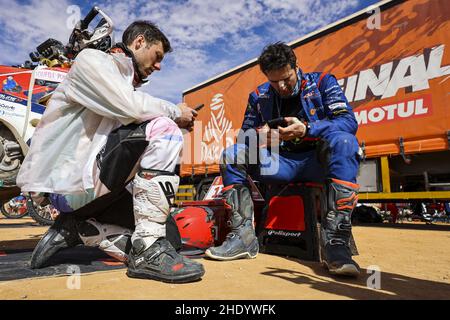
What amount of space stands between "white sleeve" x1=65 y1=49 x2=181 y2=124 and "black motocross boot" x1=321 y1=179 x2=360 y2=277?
121 cm

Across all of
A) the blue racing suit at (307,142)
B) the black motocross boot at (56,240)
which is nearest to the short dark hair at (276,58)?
the blue racing suit at (307,142)

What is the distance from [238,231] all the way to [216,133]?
6310mm

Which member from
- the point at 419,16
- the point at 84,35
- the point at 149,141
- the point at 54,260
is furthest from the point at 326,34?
the point at 54,260

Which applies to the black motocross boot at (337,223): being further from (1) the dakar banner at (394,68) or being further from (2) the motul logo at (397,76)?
(2) the motul logo at (397,76)

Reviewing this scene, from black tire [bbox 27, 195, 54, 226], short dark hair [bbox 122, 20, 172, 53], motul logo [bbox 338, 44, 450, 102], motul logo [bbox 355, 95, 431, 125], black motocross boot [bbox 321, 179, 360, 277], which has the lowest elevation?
black tire [bbox 27, 195, 54, 226]

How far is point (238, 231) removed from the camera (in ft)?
7.64

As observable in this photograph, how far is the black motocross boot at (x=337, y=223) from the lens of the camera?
1.86 m

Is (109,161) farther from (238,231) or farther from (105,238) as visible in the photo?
(238,231)

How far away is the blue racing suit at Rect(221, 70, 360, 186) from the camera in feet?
7.34

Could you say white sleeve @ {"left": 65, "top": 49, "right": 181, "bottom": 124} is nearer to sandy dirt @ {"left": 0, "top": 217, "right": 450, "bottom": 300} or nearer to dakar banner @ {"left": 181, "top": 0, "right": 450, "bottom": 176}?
sandy dirt @ {"left": 0, "top": 217, "right": 450, "bottom": 300}

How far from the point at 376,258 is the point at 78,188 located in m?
2.16

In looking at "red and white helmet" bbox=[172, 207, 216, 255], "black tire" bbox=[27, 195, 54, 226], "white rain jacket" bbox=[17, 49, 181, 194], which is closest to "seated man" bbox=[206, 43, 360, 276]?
"red and white helmet" bbox=[172, 207, 216, 255]

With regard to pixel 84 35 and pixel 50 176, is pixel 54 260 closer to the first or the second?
pixel 50 176

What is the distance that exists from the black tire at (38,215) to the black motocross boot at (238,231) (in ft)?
17.0
